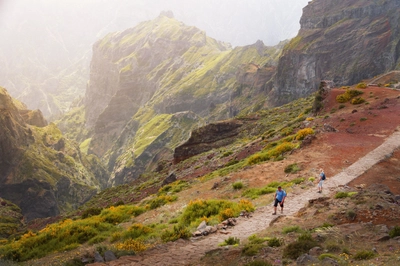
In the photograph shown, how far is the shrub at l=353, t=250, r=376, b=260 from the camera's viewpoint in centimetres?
1087

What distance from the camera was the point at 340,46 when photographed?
440 ft

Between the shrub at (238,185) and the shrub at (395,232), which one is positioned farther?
the shrub at (238,185)

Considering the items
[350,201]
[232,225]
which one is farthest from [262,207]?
[350,201]

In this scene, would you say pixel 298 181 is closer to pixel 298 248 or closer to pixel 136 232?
pixel 136 232

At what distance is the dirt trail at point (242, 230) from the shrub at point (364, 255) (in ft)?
20.6

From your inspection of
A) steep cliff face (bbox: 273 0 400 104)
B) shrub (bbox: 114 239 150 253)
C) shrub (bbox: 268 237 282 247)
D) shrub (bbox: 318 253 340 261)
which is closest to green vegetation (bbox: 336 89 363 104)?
shrub (bbox: 268 237 282 247)

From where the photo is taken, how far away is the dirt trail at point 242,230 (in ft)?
47.4

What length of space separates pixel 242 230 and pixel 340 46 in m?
135

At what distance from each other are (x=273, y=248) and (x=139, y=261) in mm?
5951

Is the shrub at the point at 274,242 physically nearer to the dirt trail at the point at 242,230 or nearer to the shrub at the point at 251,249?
the shrub at the point at 251,249

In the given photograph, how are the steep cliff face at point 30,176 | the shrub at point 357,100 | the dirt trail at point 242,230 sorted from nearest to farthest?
the dirt trail at point 242,230, the shrub at point 357,100, the steep cliff face at point 30,176

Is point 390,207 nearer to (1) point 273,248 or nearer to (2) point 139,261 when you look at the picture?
(1) point 273,248

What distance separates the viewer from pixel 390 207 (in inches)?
626

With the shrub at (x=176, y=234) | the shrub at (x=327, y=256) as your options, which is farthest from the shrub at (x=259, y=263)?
the shrub at (x=176, y=234)
